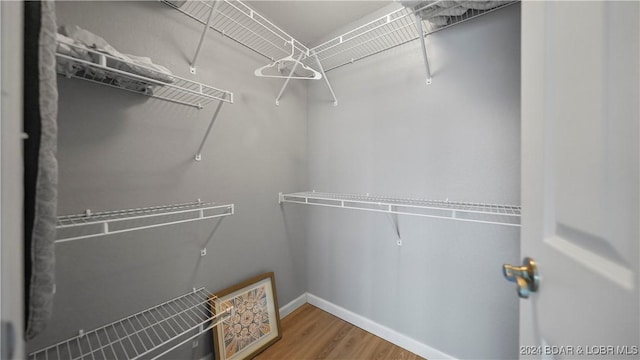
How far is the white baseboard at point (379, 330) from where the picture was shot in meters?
1.31

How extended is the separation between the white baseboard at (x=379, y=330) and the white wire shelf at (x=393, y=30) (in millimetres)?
1809

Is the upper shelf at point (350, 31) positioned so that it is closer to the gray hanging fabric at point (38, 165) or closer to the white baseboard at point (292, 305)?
the gray hanging fabric at point (38, 165)

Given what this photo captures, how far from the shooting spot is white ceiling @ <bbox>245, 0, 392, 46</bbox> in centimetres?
140

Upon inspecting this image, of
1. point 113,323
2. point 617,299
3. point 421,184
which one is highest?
point 421,184

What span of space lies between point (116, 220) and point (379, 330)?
62.9 inches

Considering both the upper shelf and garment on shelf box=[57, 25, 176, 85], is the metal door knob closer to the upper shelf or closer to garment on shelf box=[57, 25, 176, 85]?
the upper shelf

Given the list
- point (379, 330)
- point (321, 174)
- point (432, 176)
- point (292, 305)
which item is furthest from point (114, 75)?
point (379, 330)

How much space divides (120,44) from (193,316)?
1.33 m

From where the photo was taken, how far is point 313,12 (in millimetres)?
1477

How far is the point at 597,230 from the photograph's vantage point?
0.31 m

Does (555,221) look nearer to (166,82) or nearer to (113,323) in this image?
(166,82)

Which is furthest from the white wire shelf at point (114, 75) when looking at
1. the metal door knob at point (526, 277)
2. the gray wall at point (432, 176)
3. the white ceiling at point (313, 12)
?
the metal door knob at point (526, 277)

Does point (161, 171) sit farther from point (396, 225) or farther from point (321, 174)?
point (396, 225)

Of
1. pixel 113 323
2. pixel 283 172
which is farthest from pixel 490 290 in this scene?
pixel 113 323
